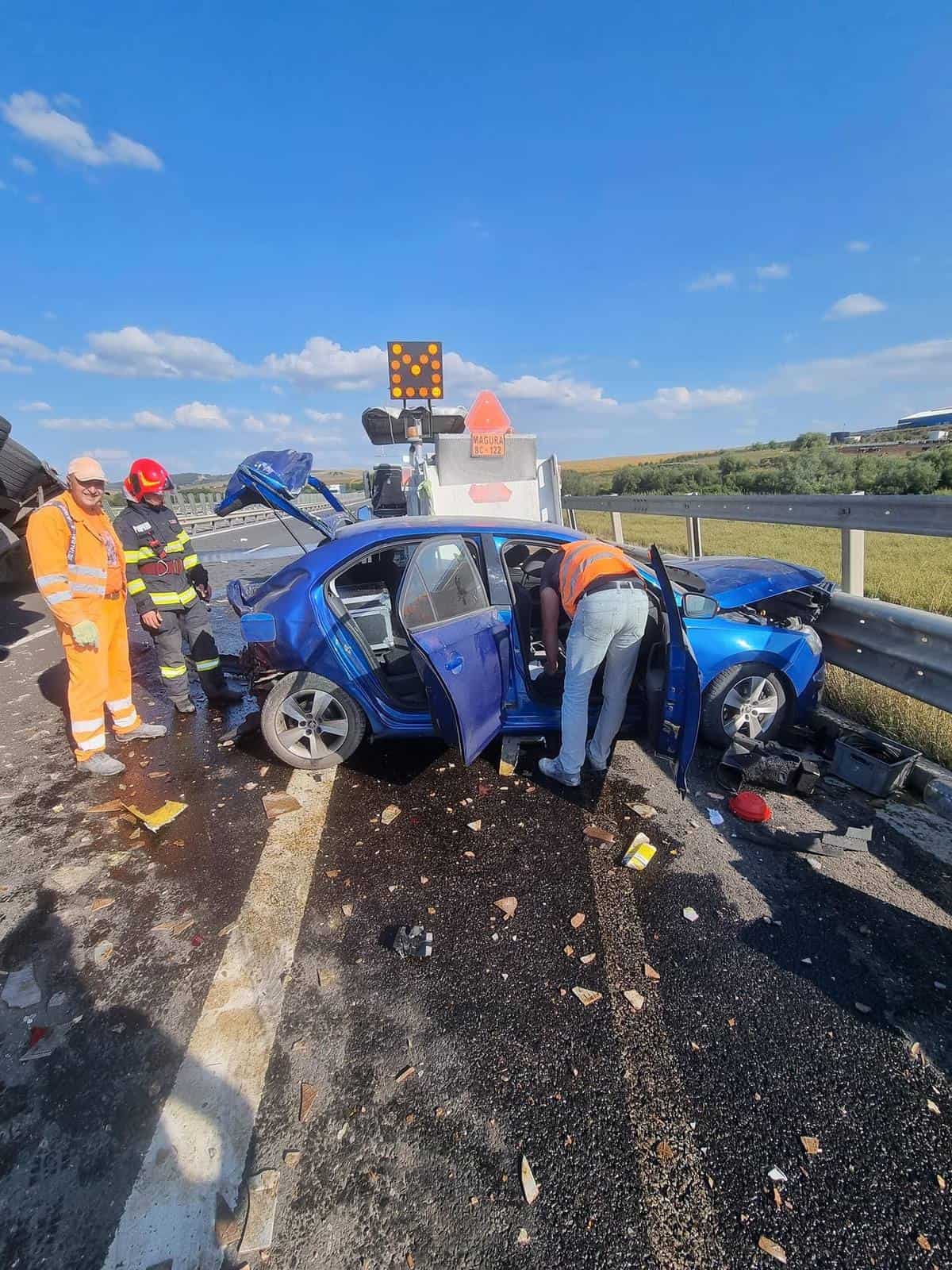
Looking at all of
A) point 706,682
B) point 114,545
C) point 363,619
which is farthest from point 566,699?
point 114,545

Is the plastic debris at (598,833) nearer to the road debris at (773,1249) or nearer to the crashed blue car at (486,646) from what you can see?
the crashed blue car at (486,646)

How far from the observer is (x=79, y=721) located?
3.79 meters

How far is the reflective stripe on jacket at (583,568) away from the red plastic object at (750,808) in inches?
52.8

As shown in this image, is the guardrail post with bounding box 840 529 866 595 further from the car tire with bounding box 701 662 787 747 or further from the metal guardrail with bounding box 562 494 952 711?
the car tire with bounding box 701 662 787 747

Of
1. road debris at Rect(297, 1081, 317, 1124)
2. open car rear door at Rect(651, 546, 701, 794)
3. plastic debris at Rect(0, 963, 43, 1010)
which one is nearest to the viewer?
road debris at Rect(297, 1081, 317, 1124)

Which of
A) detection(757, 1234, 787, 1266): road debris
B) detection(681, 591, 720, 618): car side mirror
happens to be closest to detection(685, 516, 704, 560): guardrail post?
detection(681, 591, 720, 618): car side mirror

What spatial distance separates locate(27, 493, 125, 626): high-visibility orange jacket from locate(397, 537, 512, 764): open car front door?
2343mm

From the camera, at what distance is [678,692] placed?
114 inches

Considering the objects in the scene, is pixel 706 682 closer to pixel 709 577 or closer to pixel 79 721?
pixel 709 577

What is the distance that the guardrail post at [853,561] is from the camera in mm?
4211

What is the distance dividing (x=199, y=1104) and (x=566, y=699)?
2301 millimetres

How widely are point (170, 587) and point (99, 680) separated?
909mm

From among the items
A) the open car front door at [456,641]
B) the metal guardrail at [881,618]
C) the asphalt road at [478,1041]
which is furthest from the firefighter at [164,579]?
the metal guardrail at [881,618]

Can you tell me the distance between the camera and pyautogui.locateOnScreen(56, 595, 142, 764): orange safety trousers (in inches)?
149
